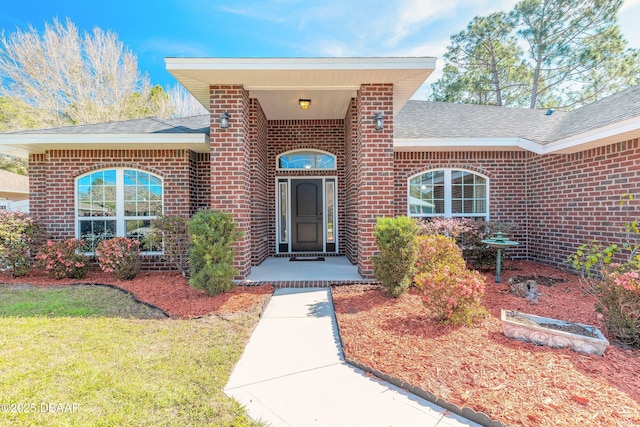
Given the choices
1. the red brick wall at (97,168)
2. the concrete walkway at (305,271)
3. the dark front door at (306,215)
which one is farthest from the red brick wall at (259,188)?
the red brick wall at (97,168)

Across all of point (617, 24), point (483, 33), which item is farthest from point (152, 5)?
point (617, 24)

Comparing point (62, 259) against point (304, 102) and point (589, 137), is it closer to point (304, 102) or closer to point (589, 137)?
point (304, 102)

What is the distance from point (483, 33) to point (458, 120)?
11.8 metres

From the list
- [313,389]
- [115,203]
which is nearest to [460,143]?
[313,389]

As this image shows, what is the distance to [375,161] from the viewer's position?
5078 millimetres

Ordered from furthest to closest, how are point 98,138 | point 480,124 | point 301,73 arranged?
point 480,124, point 98,138, point 301,73

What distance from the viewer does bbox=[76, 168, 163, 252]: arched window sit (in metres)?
6.26

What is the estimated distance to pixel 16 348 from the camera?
283cm

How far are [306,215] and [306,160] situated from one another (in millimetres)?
1478

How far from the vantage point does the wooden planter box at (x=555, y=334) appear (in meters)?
2.60

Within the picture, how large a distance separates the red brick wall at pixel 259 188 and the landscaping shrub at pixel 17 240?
4.48 meters

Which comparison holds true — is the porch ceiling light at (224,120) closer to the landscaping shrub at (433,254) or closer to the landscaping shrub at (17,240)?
the landscaping shrub at (433,254)

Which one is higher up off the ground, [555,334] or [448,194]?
[448,194]

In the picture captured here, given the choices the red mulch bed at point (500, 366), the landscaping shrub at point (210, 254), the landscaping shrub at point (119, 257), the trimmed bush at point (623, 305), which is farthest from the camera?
the landscaping shrub at point (119, 257)
